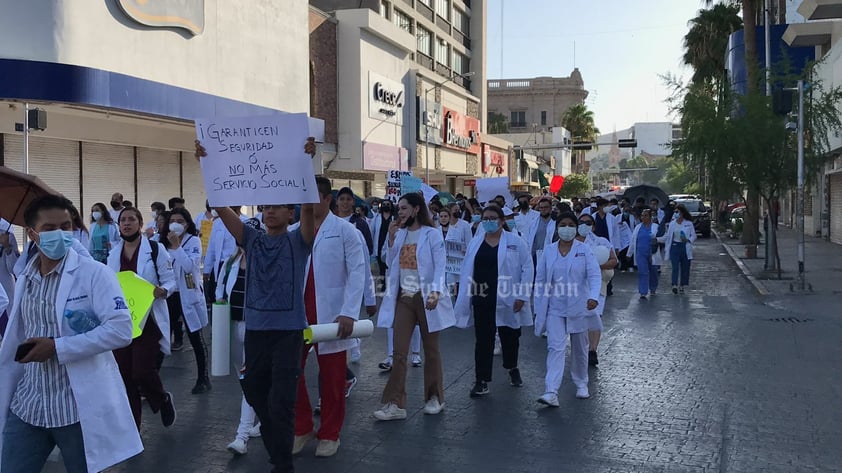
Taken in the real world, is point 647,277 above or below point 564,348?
above

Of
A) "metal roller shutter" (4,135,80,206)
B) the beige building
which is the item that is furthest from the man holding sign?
the beige building

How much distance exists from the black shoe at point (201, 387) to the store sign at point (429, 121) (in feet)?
99.8

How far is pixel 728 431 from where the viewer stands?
6.23m

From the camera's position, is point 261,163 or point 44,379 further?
point 261,163

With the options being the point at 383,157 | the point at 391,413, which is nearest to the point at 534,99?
the point at 383,157

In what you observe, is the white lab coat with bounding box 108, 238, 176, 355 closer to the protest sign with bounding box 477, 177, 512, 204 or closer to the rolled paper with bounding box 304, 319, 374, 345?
the rolled paper with bounding box 304, 319, 374, 345

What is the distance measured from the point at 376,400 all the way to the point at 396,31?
30.0 m

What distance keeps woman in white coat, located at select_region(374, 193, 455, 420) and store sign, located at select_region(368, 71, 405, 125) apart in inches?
1041

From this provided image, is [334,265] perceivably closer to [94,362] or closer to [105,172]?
[94,362]

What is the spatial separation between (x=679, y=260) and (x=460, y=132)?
31.2 meters

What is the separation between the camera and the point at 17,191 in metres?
4.50

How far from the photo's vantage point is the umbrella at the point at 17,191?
4.27 meters

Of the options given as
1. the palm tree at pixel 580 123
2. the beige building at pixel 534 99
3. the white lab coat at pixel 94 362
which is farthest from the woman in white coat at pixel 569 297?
the beige building at pixel 534 99

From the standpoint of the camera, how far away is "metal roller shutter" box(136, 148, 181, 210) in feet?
68.7
